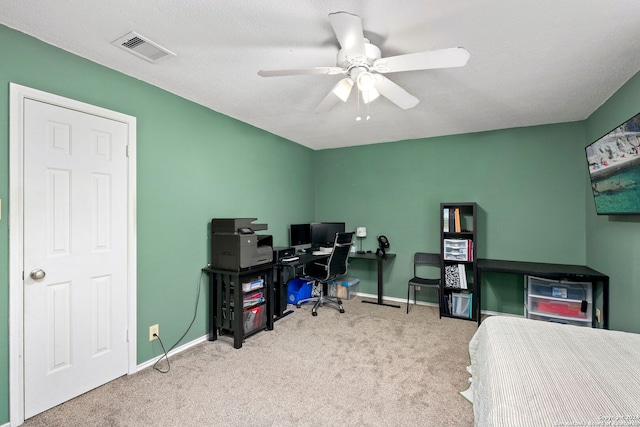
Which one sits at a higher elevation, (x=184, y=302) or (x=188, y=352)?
(x=184, y=302)

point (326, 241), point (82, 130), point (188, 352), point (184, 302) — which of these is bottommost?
point (188, 352)

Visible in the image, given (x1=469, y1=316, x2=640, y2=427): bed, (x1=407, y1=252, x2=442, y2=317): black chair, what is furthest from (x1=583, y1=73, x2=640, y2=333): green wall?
(x1=407, y1=252, x2=442, y2=317): black chair

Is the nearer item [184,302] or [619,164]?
[619,164]

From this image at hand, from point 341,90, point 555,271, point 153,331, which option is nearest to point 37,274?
point 153,331

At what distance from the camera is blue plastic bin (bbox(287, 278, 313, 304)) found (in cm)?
420

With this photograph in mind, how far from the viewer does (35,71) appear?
193 cm

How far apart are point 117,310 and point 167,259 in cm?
55

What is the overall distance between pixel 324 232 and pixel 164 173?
8.36ft

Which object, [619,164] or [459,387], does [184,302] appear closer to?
[459,387]

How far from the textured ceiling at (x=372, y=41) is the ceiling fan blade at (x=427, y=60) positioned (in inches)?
7.9

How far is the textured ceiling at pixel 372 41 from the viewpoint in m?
1.63

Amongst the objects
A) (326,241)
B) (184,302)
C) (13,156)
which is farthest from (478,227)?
(13,156)

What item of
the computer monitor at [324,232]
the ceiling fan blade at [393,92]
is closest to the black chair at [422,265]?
the computer monitor at [324,232]

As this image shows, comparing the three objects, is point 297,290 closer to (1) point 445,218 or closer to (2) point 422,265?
(2) point 422,265
